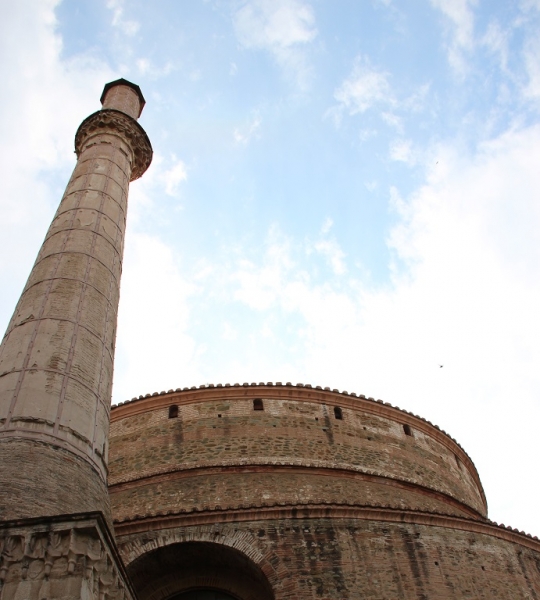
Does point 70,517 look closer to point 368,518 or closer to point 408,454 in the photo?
point 368,518

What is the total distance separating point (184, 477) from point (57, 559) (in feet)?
24.0

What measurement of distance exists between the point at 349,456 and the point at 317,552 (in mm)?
4049

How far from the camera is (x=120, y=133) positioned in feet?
41.1

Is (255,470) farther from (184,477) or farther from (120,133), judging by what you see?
(120,133)

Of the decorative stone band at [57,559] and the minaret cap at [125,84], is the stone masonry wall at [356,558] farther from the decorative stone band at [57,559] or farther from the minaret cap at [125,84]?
the minaret cap at [125,84]

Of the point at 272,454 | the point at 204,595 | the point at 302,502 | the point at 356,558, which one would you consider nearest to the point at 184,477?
the point at 272,454

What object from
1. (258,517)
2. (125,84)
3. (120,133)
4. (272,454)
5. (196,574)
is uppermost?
(125,84)

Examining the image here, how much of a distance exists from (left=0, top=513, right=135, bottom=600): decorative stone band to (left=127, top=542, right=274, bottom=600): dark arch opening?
13.7 ft

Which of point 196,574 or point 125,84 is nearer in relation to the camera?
point 196,574

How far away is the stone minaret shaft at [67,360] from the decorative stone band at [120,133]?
1219 mm

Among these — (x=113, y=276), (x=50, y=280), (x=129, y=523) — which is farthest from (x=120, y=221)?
(x=129, y=523)

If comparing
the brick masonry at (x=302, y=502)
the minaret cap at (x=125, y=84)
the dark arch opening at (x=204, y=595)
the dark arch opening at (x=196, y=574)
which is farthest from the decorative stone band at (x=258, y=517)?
the minaret cap at (x=125, y=84)

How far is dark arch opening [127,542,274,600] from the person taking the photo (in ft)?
29.7

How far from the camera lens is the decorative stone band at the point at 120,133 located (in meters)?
12.5
